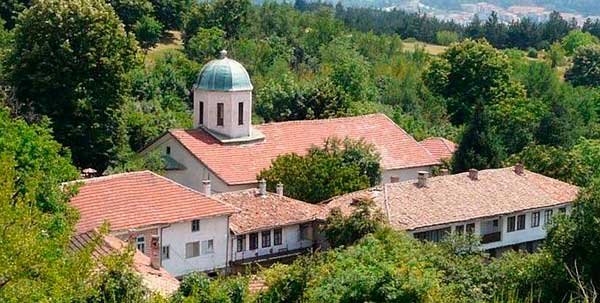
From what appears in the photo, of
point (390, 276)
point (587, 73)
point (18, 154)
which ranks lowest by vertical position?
point (587, 73)

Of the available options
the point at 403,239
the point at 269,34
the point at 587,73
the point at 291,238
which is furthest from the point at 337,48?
the point at 403,239

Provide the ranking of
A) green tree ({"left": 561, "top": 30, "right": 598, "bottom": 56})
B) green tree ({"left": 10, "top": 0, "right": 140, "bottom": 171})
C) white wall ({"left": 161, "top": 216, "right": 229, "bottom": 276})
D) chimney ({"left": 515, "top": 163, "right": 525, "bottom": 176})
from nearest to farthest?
1. white wall ({"left": 161, "top": 216, "right": 229, "bottom": 276})
2. green tree ({"left": 10, "top": 0, "right": 140, "bottom": 171})
3. chimney ({"left": 515, "top": 163, "right": 525, "bottom": 176})
4. green tree ({"left": 561, "top": 30, "right": 598, "bottom": 56})

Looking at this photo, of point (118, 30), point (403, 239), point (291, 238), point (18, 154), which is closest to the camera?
point (18, 154)

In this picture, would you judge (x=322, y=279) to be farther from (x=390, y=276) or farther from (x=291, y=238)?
(x=291, y=238)

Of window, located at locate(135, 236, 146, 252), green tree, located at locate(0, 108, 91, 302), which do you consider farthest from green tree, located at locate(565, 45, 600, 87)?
green tree, located at locate(0, 108, 91, 302)

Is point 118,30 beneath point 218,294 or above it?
above

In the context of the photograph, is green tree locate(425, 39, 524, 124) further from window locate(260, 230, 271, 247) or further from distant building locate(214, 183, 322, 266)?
window locate(260, 230, 271, 247)

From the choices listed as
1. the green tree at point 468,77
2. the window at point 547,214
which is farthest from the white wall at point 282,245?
the green tree at point 468,77
